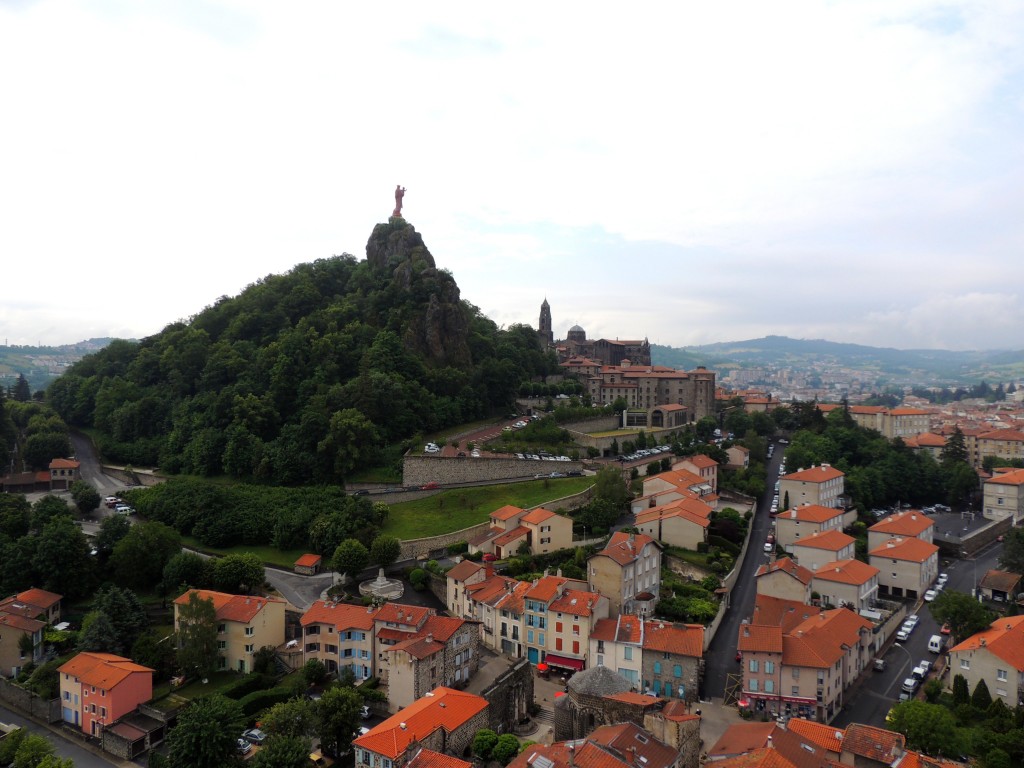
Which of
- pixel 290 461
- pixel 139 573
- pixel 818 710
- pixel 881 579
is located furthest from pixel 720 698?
pixel 290 461

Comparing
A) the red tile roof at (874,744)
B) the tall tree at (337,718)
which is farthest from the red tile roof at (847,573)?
the tall tree at (337,718)

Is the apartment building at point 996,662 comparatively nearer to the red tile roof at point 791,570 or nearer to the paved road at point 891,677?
the paved road at point 891,677

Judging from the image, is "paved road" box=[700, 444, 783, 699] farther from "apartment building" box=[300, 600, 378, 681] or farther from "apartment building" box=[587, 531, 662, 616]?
"apartment building" box=[300, 600, 378, 681]

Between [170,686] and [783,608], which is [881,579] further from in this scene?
[170,686]

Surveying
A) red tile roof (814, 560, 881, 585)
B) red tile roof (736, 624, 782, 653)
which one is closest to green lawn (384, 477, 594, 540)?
red tile roof (814, 560, 881, 585)

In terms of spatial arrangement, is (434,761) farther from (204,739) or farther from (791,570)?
(791,570)
